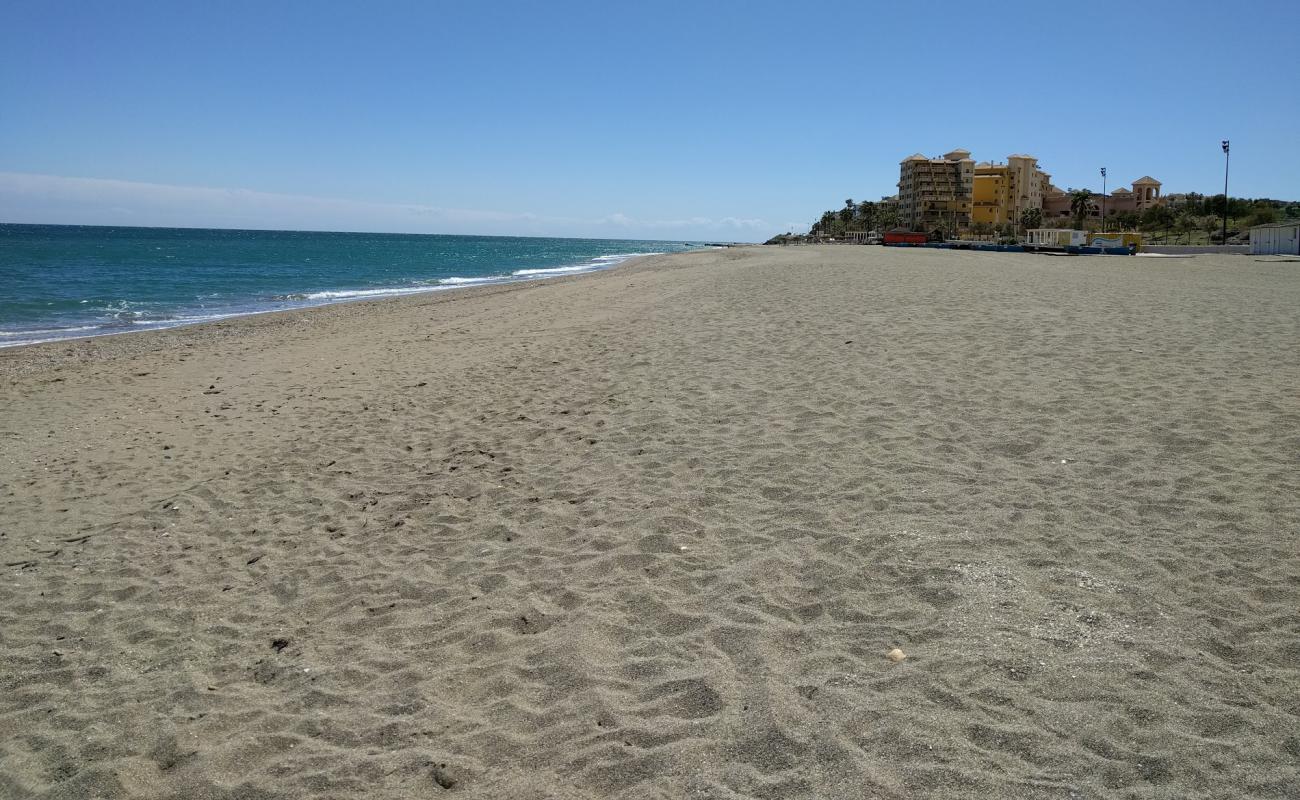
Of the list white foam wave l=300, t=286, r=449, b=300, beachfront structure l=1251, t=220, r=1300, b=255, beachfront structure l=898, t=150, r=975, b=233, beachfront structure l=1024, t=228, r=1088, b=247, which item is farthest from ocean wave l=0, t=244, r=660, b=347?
beachfront structure l=898, t=150, r=975, b=233

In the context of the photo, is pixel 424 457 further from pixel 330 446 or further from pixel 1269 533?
pixel 1269 533

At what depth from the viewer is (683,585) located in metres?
4.10

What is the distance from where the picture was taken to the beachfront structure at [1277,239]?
35.6m

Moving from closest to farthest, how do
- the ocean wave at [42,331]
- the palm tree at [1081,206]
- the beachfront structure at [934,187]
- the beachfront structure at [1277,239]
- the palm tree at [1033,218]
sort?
1. the ocean wave at [42,331]
2. the beachfront structure at [1277,239]
3. the palm tree at [1081,206]
4. the palm tree at [1033,218]
5. the beachfront structure at [934,187]

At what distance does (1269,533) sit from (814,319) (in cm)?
808

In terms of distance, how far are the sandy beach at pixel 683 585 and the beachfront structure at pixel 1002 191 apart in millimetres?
86502

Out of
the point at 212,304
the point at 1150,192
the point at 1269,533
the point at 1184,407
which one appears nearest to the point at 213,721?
the point at 1269,533

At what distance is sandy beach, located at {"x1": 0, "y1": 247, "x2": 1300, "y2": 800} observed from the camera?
9.36 ft

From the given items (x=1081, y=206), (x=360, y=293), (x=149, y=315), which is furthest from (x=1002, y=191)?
(x=149, y=315)

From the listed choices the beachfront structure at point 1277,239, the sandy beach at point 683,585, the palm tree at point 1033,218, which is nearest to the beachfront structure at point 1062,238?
the beachfront structure at point 1277,239

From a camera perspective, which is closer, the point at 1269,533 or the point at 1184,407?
the point at 1269,533

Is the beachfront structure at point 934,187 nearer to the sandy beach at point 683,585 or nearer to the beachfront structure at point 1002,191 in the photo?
the beachfront structure at point 1002,191

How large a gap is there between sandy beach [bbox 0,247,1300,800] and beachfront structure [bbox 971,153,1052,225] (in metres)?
86.5

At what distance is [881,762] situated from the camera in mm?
2697
